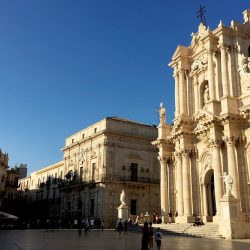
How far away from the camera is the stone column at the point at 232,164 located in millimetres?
23219

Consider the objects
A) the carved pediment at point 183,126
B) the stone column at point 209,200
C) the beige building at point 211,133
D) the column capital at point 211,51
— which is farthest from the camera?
the carved pediment at point 183,126

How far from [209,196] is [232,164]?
4.62 meters

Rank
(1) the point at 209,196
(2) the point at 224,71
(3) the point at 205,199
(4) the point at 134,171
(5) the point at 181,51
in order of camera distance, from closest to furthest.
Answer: (2) the point at 224,71, (3) the point at 205,199, (1) the point at 209,196, (5) the point at 181,51, (4) the point at 134,171

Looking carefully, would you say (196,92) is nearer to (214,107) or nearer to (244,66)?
(214,107)

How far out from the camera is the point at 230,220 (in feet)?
65.4

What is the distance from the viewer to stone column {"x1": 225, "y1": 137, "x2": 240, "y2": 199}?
76.2 ft

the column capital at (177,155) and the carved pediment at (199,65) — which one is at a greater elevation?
the carved pediment at (199,65)

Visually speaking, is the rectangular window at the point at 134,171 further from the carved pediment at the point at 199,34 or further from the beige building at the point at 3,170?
the beige building at the point at 3,170

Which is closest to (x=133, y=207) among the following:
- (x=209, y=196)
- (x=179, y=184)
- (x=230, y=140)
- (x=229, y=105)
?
(x=179, y=184)

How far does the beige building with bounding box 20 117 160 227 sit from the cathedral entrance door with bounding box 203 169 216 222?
1584 cm

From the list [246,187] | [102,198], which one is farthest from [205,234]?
[102,198]

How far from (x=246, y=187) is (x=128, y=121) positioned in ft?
74.5

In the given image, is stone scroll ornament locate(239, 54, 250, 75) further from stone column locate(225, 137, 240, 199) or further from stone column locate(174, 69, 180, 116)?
stone column locate(174, 69, 180, 116)

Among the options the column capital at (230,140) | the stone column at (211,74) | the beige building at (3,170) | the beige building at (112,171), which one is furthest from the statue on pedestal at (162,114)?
the beige building at (3,170)
